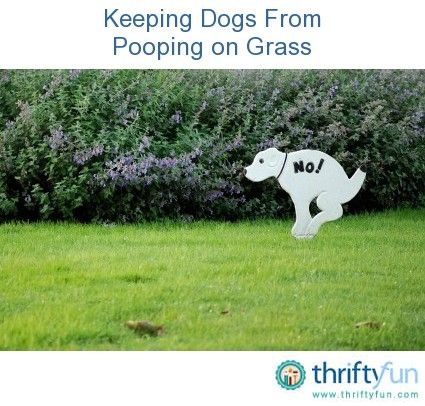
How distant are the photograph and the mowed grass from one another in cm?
2

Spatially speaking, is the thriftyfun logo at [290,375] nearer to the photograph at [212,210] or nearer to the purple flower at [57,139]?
the photograph at [212,210]

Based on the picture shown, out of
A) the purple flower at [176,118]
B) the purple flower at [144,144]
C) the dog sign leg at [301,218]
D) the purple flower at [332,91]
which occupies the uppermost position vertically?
the purple flower at [332,91]

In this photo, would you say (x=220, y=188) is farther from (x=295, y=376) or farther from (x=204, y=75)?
(x=295, y=376)

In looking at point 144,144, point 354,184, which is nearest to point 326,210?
point 354,184

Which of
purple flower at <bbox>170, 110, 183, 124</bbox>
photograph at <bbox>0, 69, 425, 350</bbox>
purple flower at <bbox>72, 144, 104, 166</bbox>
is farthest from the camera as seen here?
purple flower at <bbox>170, 110, 183, 124</bbox>

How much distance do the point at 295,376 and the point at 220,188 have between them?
340 cm

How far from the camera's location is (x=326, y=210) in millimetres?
7551

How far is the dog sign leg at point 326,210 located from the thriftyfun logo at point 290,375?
2.43 metres

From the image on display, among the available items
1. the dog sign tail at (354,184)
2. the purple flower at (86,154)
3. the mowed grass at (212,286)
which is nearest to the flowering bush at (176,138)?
the purple flower at (86,154)

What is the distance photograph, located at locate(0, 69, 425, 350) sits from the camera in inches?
220

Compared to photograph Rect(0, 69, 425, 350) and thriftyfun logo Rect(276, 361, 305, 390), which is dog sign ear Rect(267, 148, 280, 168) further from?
thriftyfun logo Rect(276, 361, 305, 390)

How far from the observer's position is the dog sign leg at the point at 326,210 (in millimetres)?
7523

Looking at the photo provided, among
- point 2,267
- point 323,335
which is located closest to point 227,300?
point 323,335

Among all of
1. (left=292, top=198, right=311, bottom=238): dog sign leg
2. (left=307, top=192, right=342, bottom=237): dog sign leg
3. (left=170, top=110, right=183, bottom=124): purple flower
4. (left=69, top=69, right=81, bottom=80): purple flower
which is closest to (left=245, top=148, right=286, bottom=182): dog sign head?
(left=292, top=198, right=311, bottom=238): dog sign leg
